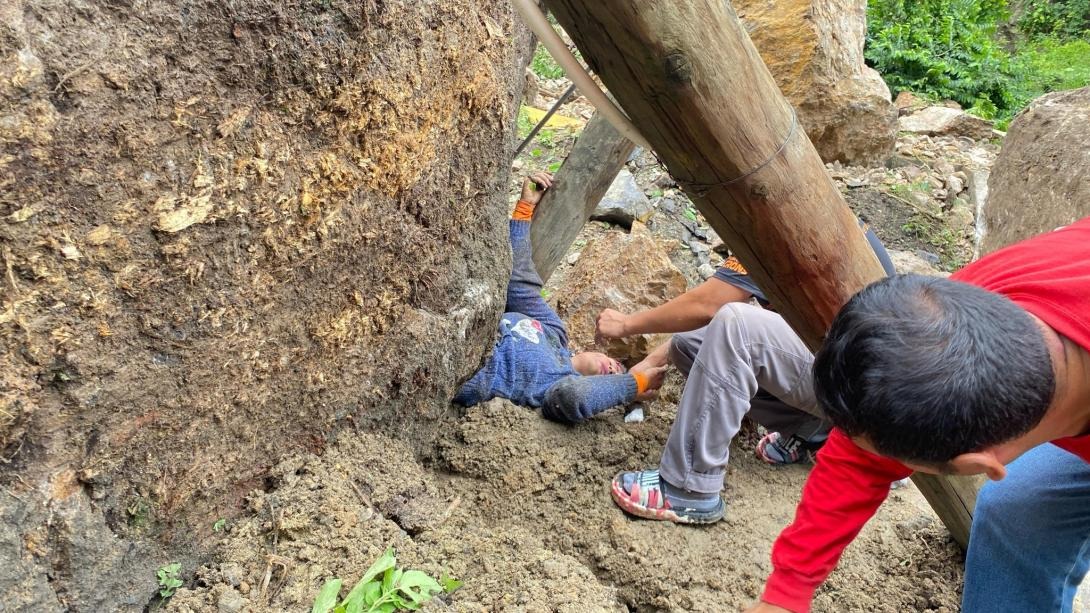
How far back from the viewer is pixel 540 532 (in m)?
2.60

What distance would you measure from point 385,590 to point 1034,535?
1.59m

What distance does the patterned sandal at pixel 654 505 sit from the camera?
2693 millimetres

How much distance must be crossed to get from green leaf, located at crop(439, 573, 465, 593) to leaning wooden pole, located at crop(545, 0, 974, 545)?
1085mm

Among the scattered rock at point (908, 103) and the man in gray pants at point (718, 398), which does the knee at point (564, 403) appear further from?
the scattered rock at point (908, 103)

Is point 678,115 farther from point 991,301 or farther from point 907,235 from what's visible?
point 907,235

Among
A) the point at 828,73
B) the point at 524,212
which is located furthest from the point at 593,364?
the point at 828,73

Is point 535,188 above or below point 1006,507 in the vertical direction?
above

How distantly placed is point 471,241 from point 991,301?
1831 millimetres

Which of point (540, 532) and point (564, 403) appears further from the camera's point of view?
point (564, 403)

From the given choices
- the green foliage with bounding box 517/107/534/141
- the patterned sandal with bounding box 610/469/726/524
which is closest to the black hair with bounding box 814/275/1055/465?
the patterned sandal with bounding box 610/469/726/524

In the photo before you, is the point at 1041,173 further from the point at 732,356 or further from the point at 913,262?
the point at 732,356

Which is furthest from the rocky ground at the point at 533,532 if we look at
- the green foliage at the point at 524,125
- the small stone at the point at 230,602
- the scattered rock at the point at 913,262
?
the green foliage at the point at 524,125

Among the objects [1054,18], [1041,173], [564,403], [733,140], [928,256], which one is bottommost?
[1054,18]

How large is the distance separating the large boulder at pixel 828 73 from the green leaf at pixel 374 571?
4726mm
